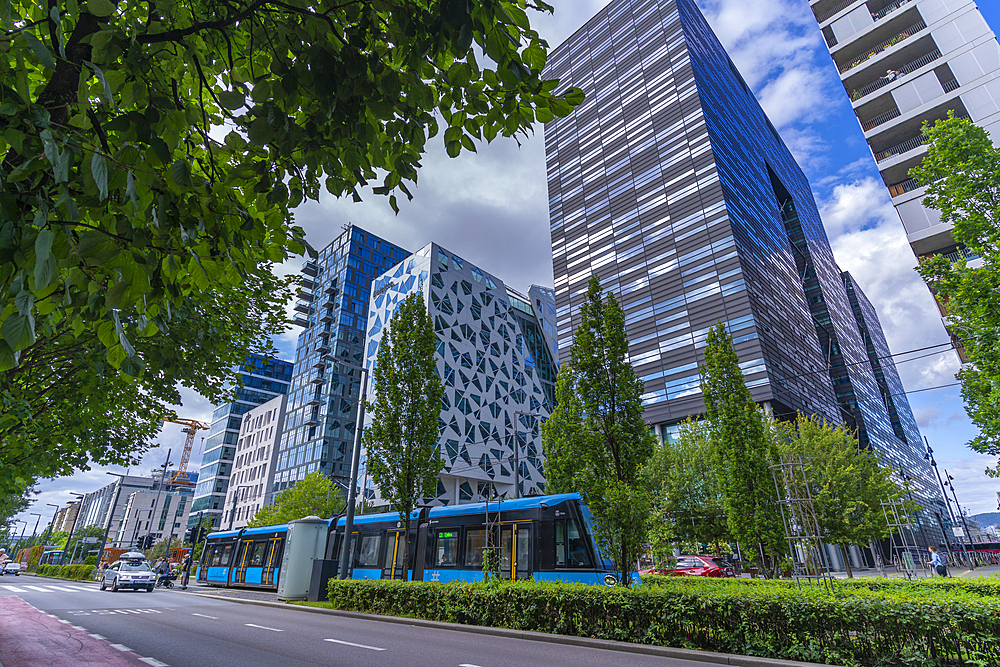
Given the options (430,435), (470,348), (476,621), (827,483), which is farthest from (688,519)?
(470,348)

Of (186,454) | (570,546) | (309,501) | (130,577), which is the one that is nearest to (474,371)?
(309,501)

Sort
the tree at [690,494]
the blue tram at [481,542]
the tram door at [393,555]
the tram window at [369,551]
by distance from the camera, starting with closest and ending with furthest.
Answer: the blue tram at [481,542] < the tram door at [393,555] < the tram window at [369,551] < the tree at [690,494]

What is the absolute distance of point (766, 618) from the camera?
838 centimetres

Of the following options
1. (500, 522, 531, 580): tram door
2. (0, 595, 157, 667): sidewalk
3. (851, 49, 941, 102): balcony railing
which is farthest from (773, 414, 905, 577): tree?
(0, 595, 157, 667): sidewalk

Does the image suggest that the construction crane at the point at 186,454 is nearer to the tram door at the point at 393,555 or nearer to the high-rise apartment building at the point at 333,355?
the high-rise apartment building at the point at 333,355

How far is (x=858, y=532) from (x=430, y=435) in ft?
90.1

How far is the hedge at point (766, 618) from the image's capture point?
688 centimetres

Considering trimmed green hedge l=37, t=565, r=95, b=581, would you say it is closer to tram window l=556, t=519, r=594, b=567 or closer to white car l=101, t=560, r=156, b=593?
white car l=101, t=560, r=156, b=593

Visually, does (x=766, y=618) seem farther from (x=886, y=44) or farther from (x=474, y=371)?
(x=474, y=371)

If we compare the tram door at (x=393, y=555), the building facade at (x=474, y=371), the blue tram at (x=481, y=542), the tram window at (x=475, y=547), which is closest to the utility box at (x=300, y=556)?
the blue tram at (x=481, y=542)

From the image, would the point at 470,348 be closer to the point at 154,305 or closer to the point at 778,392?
the point at 778,392

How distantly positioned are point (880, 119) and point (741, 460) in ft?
82.7

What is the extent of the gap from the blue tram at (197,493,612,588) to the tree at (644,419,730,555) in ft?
55.7

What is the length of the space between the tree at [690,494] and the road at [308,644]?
2228 cm
